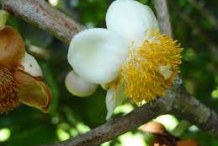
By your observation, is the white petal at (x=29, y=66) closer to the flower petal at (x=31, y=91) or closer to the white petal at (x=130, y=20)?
the flower petal at (x=31, y=91)

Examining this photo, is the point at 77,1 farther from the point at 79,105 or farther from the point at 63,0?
the point at 79,105

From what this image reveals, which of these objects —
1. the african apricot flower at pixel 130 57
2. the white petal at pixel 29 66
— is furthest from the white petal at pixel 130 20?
the white petal at pixel 29 66

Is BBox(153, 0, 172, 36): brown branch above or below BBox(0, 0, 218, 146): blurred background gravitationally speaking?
above

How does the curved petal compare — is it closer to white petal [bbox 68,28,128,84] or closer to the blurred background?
white petal [bbox 68,28,128,84]

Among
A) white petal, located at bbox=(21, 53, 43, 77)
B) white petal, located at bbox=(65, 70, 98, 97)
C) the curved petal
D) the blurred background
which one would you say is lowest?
the blurred background

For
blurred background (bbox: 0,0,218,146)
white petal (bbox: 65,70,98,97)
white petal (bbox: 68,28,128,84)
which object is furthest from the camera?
blurred background (bbox: 0,0,218,146)

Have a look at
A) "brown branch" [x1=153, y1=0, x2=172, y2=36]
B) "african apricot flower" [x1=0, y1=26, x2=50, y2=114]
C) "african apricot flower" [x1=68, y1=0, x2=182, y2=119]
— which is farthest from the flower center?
"brown branch" [x1=153, y1=0, x2=172, y2=36]

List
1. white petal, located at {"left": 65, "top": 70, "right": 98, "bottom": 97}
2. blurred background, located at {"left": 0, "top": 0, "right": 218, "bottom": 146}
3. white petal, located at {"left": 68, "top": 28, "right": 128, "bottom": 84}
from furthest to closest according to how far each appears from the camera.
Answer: blurred background, located at {"left": 0, "top": 0, "right": 218, "bottom": 146}, white petal, located at {"left": 65, "top": 70, "right": 98, "bottom": 97}, white petal, located at {"left": 68, "top": 28, "right": 128, "bottom": 84}
